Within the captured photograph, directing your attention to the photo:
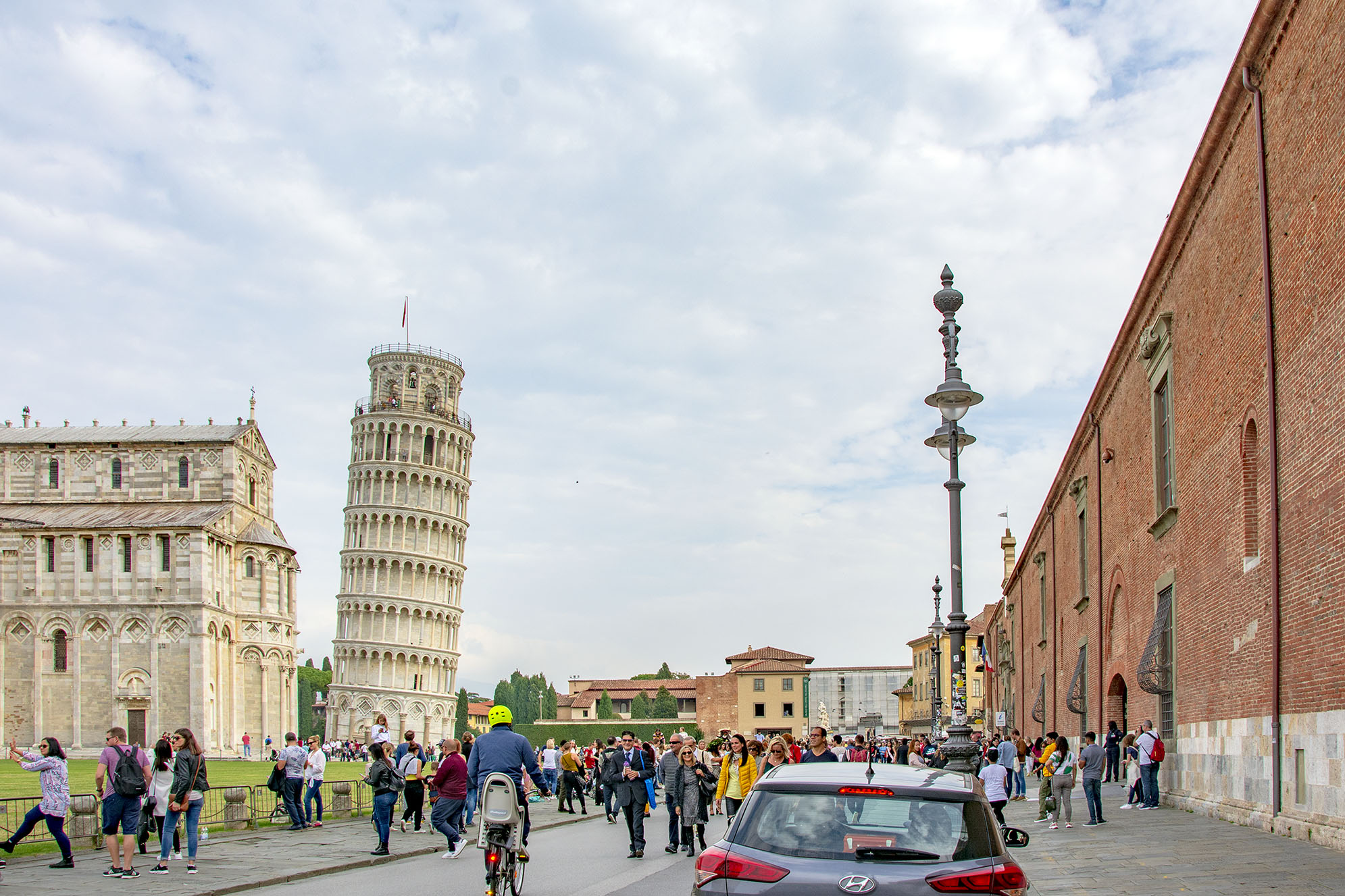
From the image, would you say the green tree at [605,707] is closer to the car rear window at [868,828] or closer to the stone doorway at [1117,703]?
the stone doorway at [1117,703]

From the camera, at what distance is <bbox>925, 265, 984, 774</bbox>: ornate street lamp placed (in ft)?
50.3

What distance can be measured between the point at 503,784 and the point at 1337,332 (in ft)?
30.0

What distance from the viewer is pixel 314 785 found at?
64.6ft

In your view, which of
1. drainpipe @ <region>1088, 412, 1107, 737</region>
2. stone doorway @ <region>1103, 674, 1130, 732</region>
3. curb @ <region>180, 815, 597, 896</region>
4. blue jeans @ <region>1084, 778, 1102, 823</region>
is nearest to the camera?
curb @ <region>180, 815, 597, 896</region>

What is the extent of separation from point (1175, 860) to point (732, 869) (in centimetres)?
886

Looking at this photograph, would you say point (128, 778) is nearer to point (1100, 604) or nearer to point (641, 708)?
point (1100, 604)

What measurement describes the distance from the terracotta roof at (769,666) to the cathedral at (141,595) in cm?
5189

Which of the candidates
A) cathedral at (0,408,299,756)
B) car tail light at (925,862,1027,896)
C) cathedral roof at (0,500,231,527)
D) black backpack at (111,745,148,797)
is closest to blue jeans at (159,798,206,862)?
black backpack at (111,745,148,797)

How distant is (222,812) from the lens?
66.2ft

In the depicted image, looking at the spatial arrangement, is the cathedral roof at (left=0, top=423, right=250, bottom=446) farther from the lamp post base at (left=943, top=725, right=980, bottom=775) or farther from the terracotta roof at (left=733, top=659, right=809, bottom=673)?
the lamp post base at (left=943, top=725, right=980, bottom=775)

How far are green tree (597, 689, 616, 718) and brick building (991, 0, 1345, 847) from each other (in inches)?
4259

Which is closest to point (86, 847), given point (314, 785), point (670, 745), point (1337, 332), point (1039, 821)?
point (314, 785)

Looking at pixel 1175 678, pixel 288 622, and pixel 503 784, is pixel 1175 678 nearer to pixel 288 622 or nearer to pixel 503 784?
pixel 503 784

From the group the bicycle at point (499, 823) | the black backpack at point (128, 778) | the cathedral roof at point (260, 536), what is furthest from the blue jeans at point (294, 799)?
the cathedral roof at point (260, 536)
